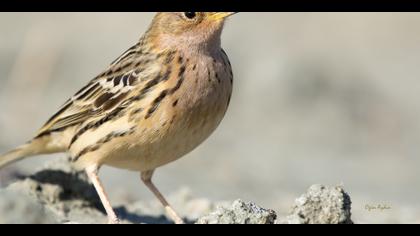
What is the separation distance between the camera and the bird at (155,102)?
907 centimetres

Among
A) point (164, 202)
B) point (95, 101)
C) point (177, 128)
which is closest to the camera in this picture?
point (177, 128)

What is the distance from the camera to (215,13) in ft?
30.8

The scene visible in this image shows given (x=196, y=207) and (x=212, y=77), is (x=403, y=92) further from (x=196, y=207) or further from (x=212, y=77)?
(x=212, y=77)

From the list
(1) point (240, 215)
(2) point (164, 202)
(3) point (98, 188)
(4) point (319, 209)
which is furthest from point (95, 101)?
(4) point (319, 209)

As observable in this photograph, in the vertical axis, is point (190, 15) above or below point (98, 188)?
above

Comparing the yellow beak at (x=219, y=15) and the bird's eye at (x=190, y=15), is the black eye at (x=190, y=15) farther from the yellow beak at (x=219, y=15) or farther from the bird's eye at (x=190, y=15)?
the yellow beak at (x=219, y=15)

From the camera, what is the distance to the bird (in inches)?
357

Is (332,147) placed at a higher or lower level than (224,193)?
higher

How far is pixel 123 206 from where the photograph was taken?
10828 mm

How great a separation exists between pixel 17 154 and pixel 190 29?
2.29 m

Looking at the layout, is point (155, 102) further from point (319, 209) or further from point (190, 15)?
point (319, 209)

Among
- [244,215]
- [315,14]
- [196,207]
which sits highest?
[315,14]

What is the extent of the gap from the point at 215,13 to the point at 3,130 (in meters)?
5.22

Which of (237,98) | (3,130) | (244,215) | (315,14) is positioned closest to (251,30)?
(315,14)
